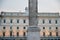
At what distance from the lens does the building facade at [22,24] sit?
31703 mm

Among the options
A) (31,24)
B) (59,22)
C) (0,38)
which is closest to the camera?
(31,24)

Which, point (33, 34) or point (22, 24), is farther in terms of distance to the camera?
point (22, 24)

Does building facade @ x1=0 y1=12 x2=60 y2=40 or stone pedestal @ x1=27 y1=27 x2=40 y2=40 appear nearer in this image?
stone pedestal @ x1=27 y1=27 x2=40 y2=40

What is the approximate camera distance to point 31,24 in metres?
13.1

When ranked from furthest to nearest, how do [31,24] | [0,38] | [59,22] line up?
1. [59,22]
2. [0,38]
3. [31,24]

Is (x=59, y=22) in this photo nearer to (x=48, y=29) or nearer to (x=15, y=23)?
(x=48, y=29)

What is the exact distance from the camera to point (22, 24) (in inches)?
1264

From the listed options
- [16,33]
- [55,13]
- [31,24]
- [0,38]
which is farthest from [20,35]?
[31,24]

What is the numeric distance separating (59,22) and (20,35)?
5443 millimetres

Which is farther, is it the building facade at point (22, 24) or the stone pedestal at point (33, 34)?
the building facade at point (22, 24)

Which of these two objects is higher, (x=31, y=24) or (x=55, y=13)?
(x=31, y=24)

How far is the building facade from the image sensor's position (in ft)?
104

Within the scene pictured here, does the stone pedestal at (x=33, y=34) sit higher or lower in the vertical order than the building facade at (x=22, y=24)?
higher

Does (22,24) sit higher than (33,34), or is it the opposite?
(33,34)
